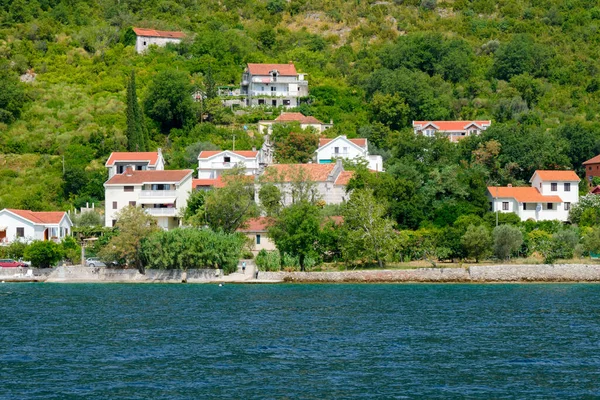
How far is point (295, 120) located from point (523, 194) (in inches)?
1113

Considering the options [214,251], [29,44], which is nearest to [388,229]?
[214,251]

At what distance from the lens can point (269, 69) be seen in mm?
108438

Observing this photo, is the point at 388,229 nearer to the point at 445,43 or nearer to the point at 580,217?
the point at 580,217

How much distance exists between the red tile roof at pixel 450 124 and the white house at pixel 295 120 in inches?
403

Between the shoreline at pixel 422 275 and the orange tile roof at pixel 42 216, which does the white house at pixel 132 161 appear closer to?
the orange tile roof at pixel 42 216

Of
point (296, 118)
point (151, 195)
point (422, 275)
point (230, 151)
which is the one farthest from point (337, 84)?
point (422, 275)

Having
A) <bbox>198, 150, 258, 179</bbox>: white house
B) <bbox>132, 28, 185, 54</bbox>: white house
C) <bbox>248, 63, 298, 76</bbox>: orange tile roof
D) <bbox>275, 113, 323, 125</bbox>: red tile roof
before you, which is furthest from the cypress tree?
<bbox>132, 28, 185, 54</bbox>: white house

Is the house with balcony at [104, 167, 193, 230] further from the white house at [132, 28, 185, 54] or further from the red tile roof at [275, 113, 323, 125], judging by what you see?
the white house at [132, 28, 185, 54]

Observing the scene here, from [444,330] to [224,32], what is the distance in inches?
3496

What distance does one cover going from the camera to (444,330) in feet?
142

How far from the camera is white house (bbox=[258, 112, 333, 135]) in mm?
99125

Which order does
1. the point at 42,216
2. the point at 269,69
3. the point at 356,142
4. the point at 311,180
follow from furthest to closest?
the point at 269,69, the point at 356,142, the point at 311,180, the point at 42,216

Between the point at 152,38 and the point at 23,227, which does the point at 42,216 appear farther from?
the point at 152,38

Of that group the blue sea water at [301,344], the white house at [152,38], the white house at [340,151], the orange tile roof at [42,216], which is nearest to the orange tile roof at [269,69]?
the white house at [152,38]
